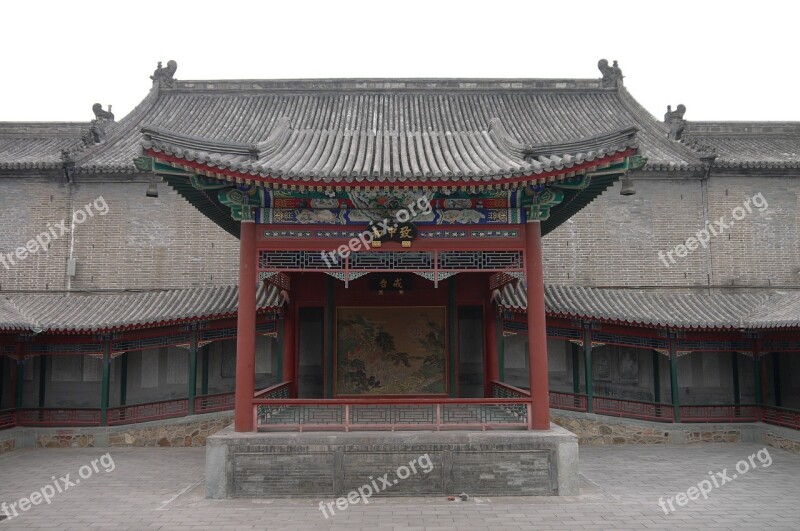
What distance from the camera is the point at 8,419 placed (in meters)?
14.2

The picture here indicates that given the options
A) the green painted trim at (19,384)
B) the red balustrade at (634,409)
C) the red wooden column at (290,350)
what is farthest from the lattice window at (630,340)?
the green painted trim at (19,384)

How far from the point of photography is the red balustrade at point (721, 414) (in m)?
14.7

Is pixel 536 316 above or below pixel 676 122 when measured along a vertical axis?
below

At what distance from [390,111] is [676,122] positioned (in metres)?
9.84

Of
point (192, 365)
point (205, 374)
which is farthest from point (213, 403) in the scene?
point (192, 365)

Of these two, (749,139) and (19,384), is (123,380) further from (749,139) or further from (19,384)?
(749,139)

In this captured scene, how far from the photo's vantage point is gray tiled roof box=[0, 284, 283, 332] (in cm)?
1391

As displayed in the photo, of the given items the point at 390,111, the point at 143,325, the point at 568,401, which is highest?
the point at 390,111

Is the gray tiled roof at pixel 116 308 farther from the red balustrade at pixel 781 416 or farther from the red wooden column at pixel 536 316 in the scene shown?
the red balustrade at pixel 781 416

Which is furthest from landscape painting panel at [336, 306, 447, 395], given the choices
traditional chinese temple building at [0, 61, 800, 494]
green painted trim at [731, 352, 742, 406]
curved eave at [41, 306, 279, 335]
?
green painted trim at [731, 352, 742, 406]

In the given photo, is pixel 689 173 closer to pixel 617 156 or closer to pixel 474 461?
pixel 617 156

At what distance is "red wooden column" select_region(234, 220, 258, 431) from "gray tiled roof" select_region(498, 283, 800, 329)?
5812 mm

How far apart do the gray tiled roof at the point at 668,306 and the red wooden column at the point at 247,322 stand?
5812 mm

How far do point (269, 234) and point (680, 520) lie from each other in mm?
7728
